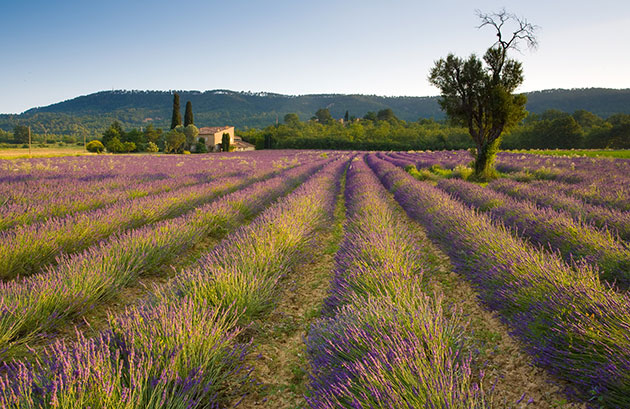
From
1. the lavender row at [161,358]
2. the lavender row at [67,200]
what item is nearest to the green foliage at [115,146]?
the lavender row at [67,200]

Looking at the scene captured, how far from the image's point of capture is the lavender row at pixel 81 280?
2.34 meters

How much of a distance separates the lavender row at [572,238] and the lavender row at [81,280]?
161 inches

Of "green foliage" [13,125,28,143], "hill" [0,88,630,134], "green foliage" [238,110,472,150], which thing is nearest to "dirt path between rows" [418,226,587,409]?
"green foliage" [238,110,472,150]

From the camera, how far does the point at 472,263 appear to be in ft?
12.5

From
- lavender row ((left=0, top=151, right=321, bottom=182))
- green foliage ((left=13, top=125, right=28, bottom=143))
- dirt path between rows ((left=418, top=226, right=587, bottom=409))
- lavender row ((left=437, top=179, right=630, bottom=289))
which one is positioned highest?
green foliage ((left=13, top=125, right=28, bottom=143))

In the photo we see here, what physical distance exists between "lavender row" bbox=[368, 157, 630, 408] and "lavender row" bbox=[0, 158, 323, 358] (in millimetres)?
3461

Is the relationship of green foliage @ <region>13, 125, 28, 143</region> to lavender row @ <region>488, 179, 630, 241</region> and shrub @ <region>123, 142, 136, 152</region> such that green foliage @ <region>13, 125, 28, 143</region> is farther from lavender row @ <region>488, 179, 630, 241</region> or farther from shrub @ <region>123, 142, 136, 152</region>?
lavender row @ <region>488, 179, 630, 241</region>

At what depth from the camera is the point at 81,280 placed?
2.85 meters

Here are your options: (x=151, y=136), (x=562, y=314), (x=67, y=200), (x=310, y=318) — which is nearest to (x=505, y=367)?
(x=562, y=314)

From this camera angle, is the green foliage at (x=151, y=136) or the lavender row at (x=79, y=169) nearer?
the lavender row at (x=79, y=169)

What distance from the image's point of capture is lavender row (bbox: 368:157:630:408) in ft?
5.83

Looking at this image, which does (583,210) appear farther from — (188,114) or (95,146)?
(188,114)

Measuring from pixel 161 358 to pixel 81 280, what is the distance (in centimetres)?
173

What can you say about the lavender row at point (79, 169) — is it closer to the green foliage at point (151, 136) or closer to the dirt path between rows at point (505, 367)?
the dirt path between rows at point (505, 367)
